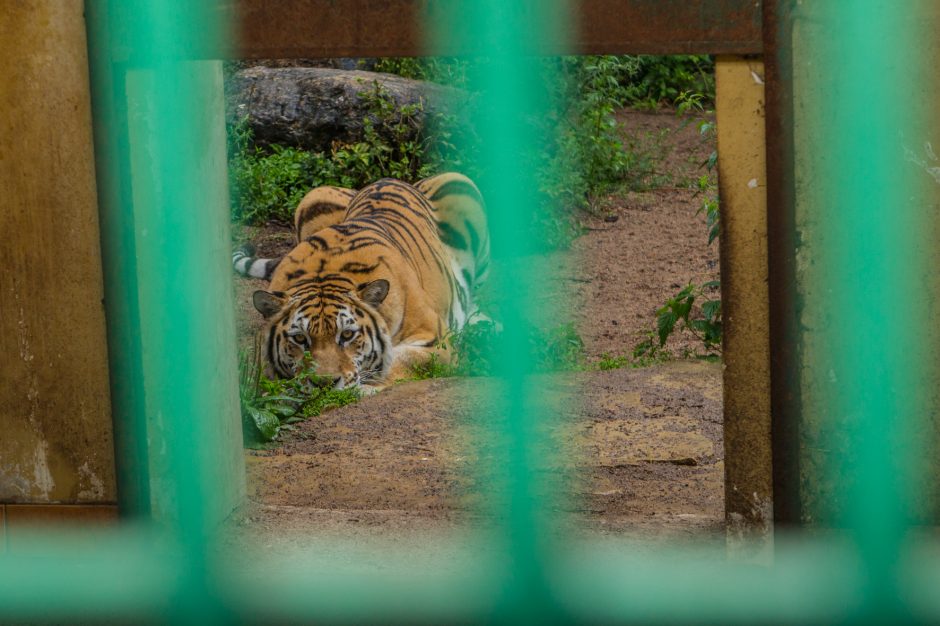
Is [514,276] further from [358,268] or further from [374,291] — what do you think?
[358,268]

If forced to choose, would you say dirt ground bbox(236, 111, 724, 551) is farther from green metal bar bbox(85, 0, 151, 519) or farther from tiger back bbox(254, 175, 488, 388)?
tiger back bbox(254, 175, 488, 388)

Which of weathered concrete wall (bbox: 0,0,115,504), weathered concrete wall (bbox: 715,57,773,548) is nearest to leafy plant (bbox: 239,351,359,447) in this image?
weathered concrete wall (bbox: 0,0,115,504)

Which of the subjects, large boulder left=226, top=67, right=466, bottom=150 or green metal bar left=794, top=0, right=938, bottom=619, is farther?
large boulder left=226, top=67, right=466, bottom=150

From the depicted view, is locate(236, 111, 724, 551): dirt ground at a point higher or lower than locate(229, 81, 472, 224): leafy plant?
lower

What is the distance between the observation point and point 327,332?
587cm

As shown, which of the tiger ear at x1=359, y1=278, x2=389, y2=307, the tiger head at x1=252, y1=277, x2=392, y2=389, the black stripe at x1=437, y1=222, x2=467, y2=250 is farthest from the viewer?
the black stripe at x1=437, y1=222, x2=467, y2=250

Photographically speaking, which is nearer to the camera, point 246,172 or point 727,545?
point 727,545

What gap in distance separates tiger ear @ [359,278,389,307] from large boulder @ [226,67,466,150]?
2929mm

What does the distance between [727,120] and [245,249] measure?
220 inches

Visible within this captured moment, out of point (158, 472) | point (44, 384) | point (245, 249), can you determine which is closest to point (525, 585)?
point (158, 472)

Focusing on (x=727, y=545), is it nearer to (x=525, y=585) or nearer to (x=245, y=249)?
(x=525, y=585)

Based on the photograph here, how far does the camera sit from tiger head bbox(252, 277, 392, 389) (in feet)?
19.0

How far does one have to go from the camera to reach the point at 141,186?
7.89 ft

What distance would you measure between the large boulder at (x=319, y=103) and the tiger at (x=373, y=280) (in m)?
1.09
